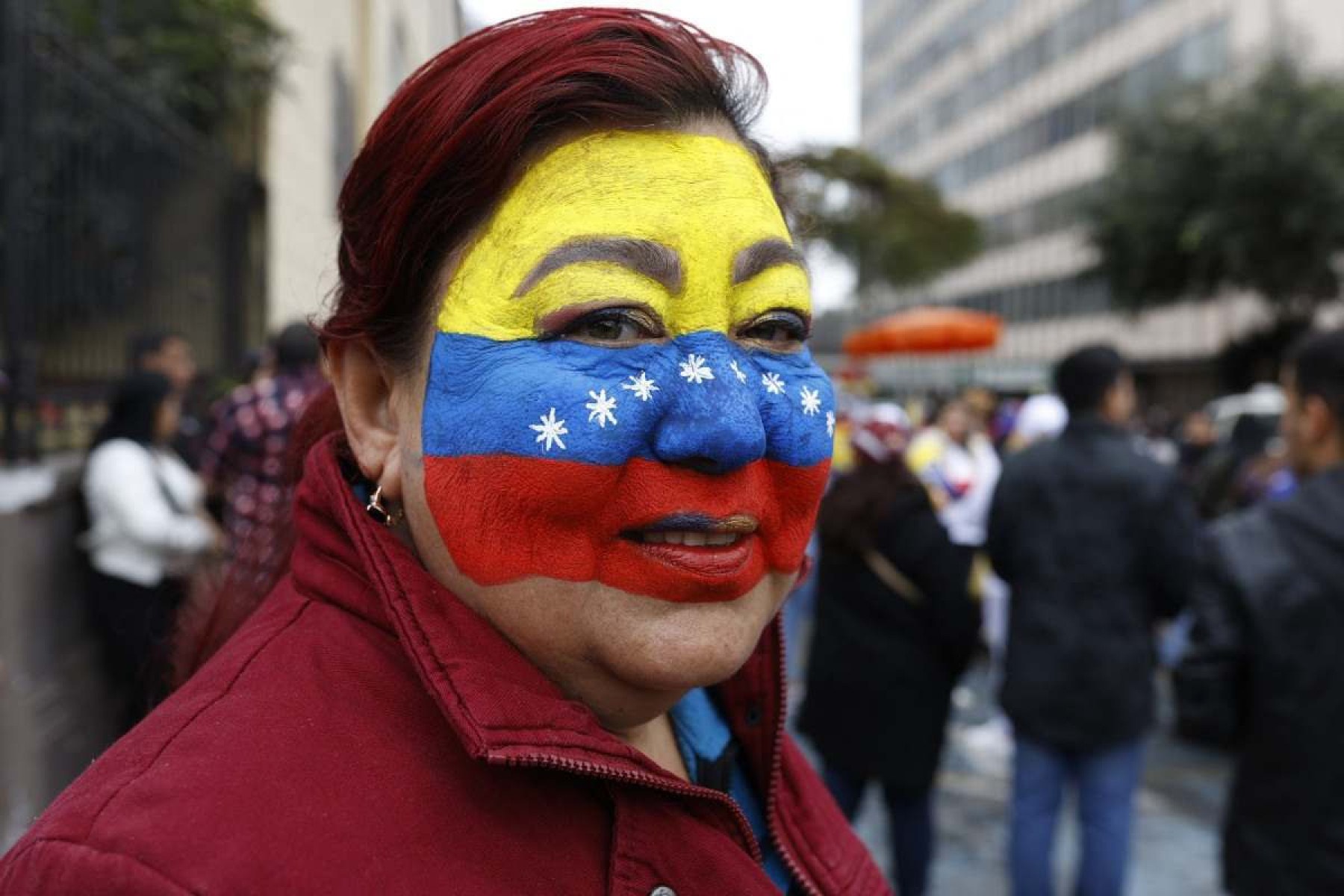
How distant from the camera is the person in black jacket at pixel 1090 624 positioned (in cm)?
362

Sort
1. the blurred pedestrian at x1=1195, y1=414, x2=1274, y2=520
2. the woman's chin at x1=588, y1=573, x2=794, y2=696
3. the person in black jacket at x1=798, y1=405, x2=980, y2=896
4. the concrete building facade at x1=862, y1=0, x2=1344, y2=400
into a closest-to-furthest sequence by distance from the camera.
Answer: the woman's chin at x1=588, y1=573, x2=794, y2=696, the person in black jacket at x1=798, y1=405, x2=980, y2=896, the blurred pedestrian at x1=1195, y1=414, x2=1274, y2=520, the concrete building facade at x1=862, y1=0, x2=1344, y2=400

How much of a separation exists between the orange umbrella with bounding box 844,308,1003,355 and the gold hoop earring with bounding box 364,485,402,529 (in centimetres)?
1459

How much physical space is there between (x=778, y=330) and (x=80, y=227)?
4305 millimetres

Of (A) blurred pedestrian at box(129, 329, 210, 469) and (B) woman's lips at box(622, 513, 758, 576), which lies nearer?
(B) woman's lips at box(622, 513, 758, 576)

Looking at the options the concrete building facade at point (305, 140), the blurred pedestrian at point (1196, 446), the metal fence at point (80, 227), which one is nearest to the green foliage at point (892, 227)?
the blurred pedestrian at point (1196, 446)

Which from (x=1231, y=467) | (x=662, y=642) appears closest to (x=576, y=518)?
(x=662, y=642)

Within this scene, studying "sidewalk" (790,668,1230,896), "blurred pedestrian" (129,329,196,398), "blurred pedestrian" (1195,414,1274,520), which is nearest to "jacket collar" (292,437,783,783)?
"sidewalk" (790,668,1230,896)

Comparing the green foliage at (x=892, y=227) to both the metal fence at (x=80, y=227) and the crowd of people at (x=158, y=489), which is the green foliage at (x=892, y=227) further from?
the crowd of people at (x=158, y=489)

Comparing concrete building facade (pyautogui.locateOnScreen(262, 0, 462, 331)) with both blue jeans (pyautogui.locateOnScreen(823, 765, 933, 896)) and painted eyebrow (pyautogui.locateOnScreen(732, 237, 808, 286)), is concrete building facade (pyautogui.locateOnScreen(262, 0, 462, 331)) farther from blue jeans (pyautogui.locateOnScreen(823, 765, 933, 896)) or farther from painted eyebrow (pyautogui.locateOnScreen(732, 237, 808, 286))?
painted eyebrow (pyautogui.locateOnScreen(732, 237, 808, 286))

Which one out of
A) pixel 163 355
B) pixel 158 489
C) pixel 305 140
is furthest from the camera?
pixel 305 140

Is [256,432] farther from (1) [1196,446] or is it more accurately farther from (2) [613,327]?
(1) [1196,446]

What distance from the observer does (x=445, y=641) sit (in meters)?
1.07

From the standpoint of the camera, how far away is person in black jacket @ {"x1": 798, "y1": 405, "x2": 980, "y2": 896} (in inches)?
147

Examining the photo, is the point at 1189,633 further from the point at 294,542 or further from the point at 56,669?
the point at 56,669
